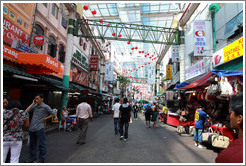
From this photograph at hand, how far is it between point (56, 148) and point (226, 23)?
1119 cm

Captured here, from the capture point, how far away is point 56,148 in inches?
208

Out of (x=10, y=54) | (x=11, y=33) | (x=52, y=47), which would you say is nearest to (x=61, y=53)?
(x=52, y=47)

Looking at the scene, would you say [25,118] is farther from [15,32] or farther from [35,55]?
[15,32]

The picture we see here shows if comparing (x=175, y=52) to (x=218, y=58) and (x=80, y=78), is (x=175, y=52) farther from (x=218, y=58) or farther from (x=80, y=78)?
(x=80, y=78)

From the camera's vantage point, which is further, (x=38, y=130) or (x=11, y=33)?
(x=11, y=33)

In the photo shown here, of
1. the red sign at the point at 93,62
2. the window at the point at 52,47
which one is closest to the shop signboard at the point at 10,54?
the window at the point at 52,47

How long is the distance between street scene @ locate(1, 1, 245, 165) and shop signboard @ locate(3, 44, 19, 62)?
0.16 feet

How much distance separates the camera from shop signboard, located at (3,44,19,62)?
282 inches

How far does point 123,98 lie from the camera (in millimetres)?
7707

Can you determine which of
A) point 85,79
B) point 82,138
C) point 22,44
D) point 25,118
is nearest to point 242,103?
point 25,118

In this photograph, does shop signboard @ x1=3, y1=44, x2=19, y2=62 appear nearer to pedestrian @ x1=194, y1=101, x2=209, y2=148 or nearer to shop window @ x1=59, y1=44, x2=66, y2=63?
shop window @ x1=59, y1=44, x2=66, y2=63

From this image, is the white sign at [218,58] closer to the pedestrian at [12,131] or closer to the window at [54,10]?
the pedestrian at [12,131]

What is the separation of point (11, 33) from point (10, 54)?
141cm

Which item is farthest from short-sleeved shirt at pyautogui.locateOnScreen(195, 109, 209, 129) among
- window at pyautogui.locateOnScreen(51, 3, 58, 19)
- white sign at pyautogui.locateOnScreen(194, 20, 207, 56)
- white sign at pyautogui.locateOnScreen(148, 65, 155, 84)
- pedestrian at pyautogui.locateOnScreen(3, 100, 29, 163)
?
white sign at pyautogui.locateOnScreen(148, 65, 155, 84)
